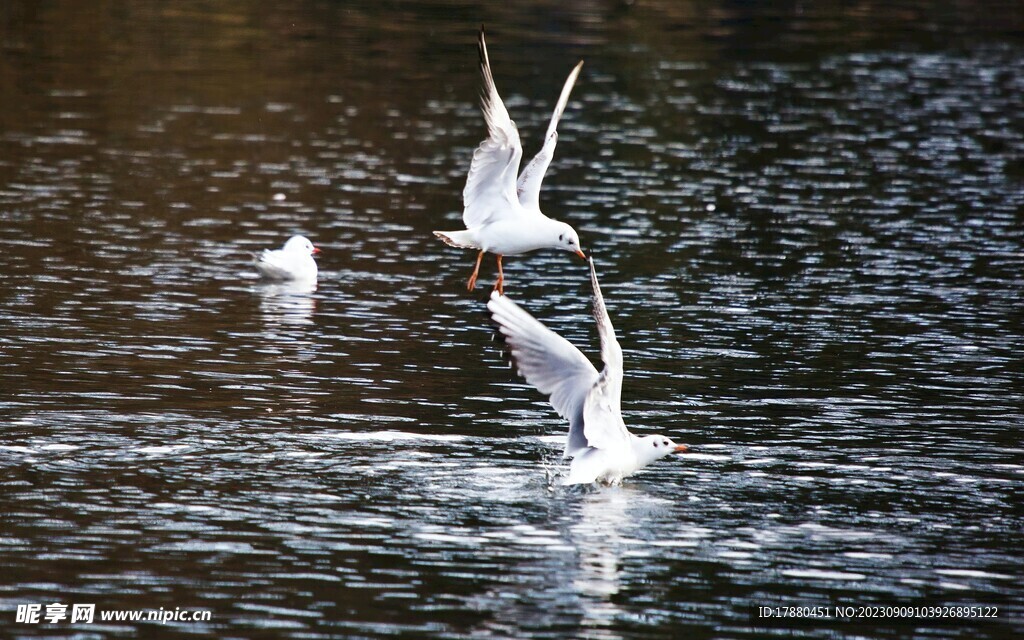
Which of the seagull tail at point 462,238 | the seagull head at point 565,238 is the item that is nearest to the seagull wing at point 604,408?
the seagull head at point 565,238

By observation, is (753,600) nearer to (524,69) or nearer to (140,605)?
(140,605)

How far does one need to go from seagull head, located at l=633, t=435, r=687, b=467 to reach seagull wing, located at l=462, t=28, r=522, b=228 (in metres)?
3.46

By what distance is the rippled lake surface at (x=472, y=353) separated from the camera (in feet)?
35.1

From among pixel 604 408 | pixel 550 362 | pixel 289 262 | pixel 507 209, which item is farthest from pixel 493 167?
pixel 289 262

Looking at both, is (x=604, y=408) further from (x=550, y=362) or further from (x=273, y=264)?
(x=273, y=264)

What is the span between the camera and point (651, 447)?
13.1 metres

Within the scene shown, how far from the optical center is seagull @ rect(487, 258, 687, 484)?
12797mm

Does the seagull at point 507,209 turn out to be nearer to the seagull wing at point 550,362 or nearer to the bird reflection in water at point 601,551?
the seagull wing at point 550,362

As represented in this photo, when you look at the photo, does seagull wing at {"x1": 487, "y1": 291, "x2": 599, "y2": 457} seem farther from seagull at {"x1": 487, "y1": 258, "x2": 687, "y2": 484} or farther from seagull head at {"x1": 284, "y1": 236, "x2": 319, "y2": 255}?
seagull head at {"x1": 284, "y1": 236, "x2": 319, "y2": 255}

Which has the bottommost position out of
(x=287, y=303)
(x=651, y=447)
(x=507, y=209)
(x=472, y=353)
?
(x=287, y=303)

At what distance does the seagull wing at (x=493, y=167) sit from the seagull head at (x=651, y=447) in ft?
11.3

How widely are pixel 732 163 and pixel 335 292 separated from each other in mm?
12207

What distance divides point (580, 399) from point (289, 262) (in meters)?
8.17

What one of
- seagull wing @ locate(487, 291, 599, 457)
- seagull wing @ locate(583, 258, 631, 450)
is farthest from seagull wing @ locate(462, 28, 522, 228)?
seagull wing @ locate(583, 258, 631, 450)
